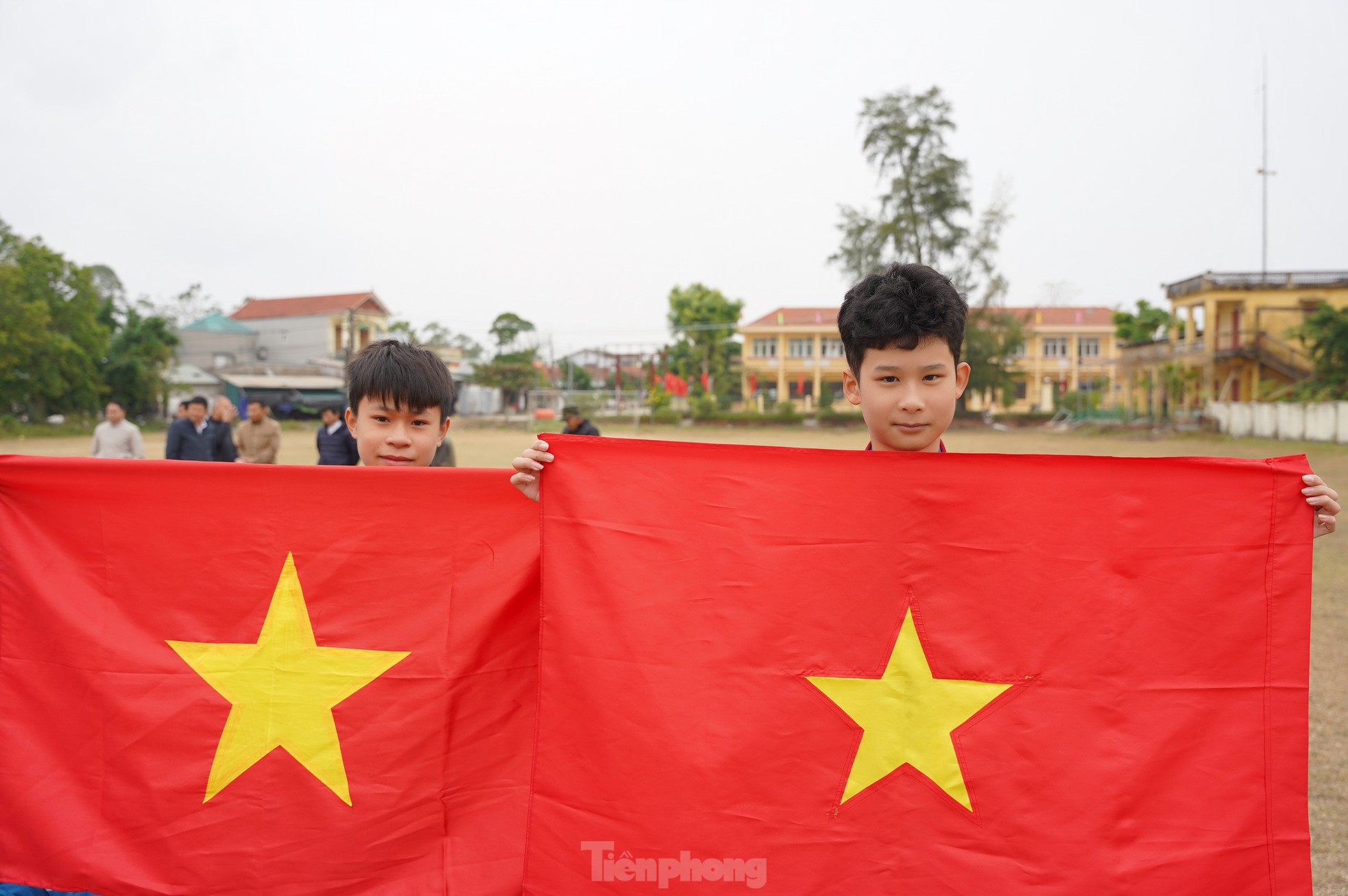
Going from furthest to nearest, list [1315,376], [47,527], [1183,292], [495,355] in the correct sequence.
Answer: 1. [495,355]
2. [1183,292]
3. [1315,376]
4. [47,527]

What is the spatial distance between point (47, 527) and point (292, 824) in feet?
3.82

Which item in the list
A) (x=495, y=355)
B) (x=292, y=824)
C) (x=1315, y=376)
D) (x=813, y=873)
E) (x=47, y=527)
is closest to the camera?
(x=813, y=873)

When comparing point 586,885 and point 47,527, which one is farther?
point 47,527

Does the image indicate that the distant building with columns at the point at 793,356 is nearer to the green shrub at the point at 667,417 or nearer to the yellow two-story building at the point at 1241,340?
the green shrub at the point at 667,417

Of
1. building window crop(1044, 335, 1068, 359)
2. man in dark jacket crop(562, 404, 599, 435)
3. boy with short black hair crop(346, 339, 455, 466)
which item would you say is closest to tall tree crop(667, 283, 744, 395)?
building window crop(1044, 335, 1068, 359)

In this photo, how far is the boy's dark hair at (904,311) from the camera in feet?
8.01

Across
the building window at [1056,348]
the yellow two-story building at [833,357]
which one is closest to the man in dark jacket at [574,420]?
Answer: the yellow two-story building at [833,357]

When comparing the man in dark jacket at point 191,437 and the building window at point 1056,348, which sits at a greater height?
the building window at point 1056,348

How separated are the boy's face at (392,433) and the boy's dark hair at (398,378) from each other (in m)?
0.02

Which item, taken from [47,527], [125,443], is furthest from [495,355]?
[47,527]

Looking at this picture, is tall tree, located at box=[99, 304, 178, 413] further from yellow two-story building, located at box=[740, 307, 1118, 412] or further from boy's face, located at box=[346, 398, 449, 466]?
boy's face, located at box=[346, 398, 449, 466]

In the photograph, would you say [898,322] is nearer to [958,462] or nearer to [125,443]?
[958,462]

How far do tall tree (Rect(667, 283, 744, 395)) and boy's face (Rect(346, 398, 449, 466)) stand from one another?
52419 millimetres

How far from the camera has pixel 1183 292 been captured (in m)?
42.4
